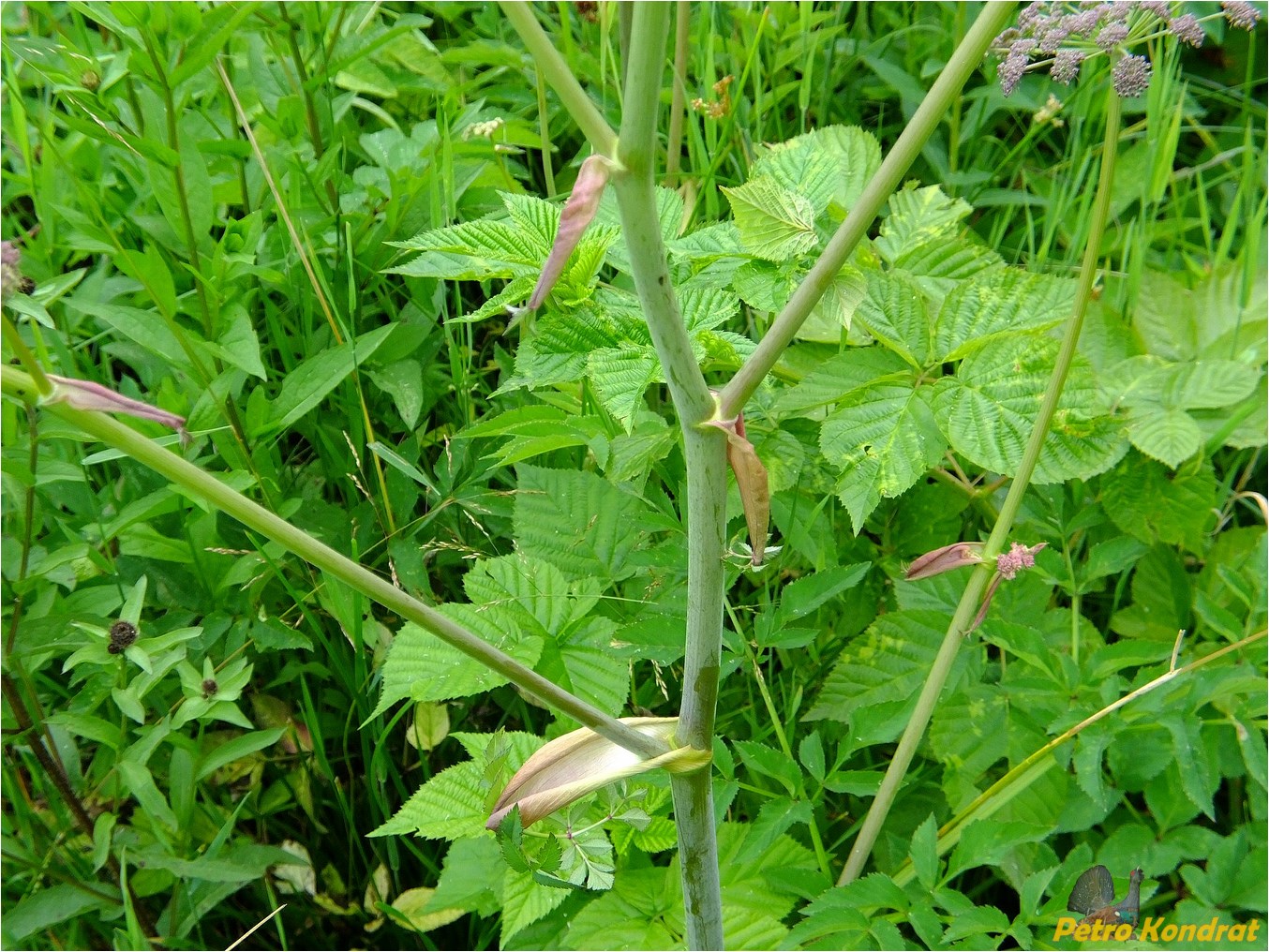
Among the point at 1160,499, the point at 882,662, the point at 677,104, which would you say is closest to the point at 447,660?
the point at 882,662

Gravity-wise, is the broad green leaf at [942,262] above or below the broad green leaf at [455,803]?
above

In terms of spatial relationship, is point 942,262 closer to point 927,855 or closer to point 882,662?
point 882,662

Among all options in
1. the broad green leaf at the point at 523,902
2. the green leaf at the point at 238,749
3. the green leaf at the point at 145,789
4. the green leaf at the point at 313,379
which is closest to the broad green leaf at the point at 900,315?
the green leaf at the point at 313,379

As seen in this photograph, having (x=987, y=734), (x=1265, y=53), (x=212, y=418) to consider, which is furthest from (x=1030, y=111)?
(x=212, y=418)

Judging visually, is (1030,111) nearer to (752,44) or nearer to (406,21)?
(752,44)

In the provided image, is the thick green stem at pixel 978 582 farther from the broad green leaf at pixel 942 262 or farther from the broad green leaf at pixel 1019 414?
the broad green leaf at pixel 942 262

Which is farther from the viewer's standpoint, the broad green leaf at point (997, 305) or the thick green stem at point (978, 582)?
the broad green leaf at point (997, 305)

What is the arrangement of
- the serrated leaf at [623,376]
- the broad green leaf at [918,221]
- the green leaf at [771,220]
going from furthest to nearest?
the broad green leaf at [918,221] → the serrated leaf at [623,376] → the green leaf at [771,220]

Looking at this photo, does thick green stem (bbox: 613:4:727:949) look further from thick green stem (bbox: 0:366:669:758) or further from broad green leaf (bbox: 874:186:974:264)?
broad green leaf (bbox: 874:186:974:264)
